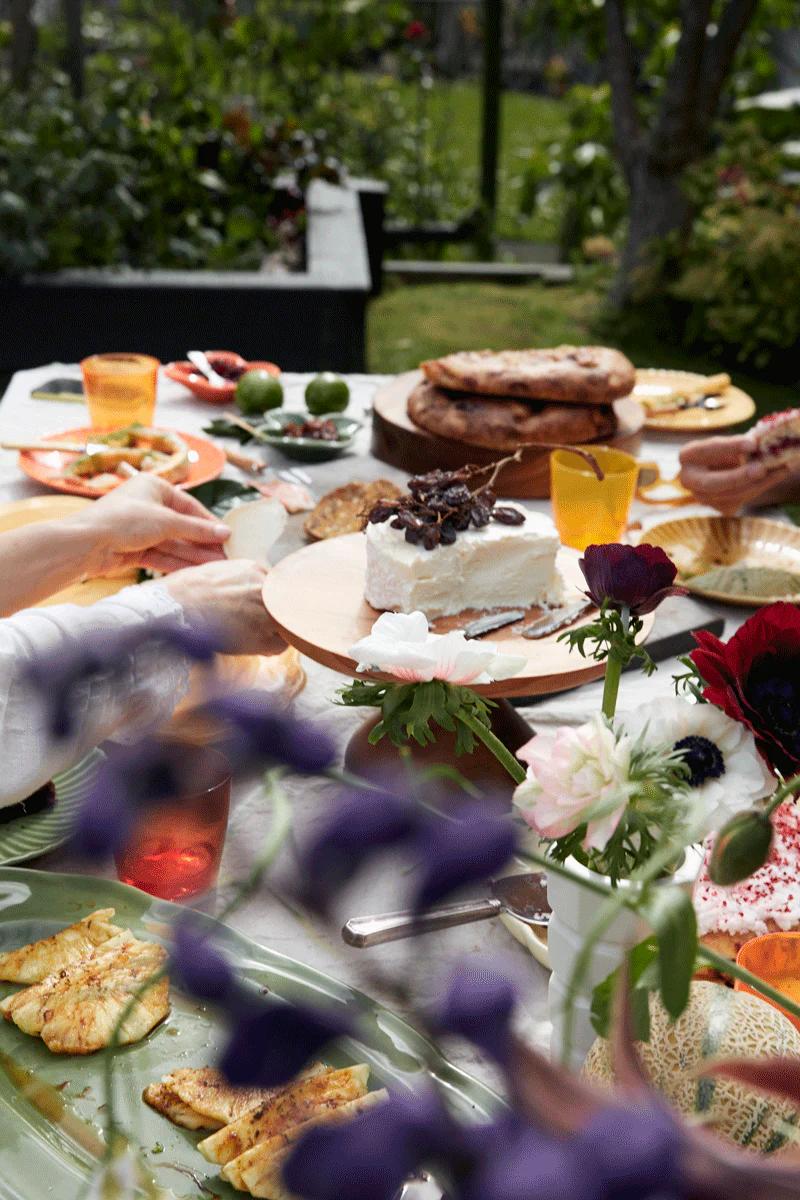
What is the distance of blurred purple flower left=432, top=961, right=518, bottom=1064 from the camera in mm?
236

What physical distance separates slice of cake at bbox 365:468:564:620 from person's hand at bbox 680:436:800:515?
0.63m

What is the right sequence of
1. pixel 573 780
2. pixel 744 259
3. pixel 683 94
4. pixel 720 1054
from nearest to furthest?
1. pixel 573 780
2. pixel 720 1054
3. pixel 744 259
4. pixel 683 94

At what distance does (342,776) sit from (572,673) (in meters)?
0.95

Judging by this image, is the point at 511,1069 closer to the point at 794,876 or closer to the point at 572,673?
the point at 794,876

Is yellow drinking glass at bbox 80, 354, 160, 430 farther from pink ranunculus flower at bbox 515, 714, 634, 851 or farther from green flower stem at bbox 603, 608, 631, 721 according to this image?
pink ranunculus flower at bbox 515, 714, 634, 851

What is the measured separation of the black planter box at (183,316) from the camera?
13.4 ft

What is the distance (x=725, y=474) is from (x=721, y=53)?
4624 millimetres

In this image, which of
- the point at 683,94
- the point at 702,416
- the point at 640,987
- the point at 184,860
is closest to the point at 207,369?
the point at 702,416

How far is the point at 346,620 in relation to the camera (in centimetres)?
137

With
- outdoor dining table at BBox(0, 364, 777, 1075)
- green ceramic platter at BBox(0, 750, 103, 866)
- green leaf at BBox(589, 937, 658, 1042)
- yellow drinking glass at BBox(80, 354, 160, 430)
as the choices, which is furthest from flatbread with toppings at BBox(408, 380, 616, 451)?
green leaf at BBox(589, 937, 658, 1042)

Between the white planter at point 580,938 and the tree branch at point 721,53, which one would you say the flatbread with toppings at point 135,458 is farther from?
the tree branch at point 721,53

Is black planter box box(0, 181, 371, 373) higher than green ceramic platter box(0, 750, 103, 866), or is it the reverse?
green ceramic platter box(0, 750, 103, 866)

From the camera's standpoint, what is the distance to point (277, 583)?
1427mm

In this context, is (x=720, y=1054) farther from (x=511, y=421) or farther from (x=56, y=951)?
(x=511, y=421)
